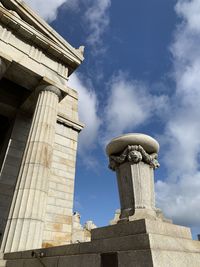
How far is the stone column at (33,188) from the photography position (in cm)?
838

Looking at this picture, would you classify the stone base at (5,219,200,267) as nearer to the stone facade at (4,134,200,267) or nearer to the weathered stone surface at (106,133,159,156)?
the stone facade at (4,134,200,267)

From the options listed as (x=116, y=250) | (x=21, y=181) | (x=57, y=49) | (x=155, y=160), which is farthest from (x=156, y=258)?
(x=57, y=49)

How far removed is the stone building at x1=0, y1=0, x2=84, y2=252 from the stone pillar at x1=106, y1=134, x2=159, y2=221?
4370 millimetres

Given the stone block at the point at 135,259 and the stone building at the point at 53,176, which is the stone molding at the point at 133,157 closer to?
the stone building at the point at 53,176

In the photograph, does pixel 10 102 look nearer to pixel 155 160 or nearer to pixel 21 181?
pixel 21 181

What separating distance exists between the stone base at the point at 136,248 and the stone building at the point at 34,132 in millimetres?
3891

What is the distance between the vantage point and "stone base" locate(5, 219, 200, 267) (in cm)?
384

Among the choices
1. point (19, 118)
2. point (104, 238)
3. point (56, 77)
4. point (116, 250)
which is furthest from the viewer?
point (19, 118)

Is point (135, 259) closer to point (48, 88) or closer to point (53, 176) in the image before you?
point (53, 176)

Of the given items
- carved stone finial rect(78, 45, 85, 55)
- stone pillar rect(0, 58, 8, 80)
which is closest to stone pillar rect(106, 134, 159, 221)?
stone pillar rect(0, 58, 8, 80)

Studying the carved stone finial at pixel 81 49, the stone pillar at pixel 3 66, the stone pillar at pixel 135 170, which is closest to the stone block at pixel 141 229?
the stone pillar at pixel 135 170

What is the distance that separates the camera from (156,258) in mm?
3689

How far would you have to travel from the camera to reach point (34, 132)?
35.7 ft

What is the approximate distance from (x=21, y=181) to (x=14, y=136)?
5225mm
